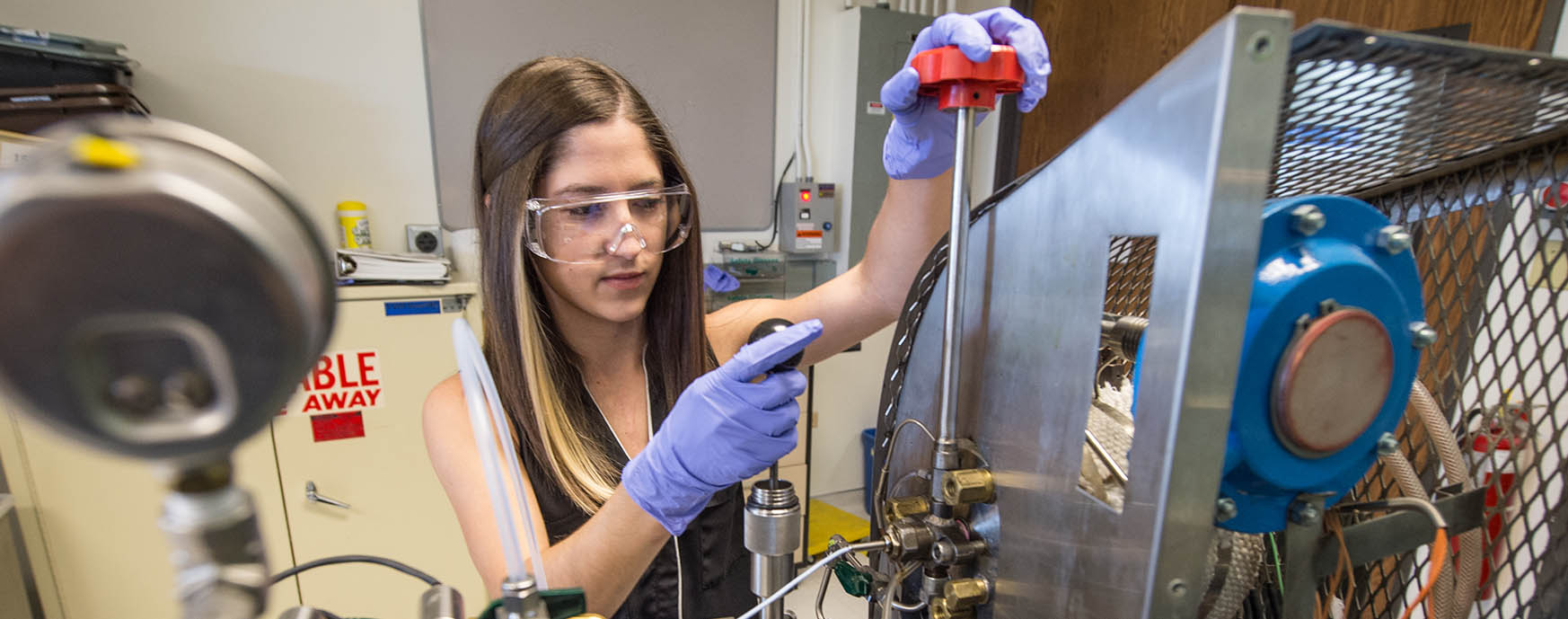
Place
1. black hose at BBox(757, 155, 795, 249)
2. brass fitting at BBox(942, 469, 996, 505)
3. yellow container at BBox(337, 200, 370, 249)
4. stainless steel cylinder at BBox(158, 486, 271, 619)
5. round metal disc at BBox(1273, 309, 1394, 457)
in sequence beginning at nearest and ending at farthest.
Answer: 1. stainless steel cylinder at BBox(158, 486, 271, 619)
2. round metal disc at BBox(1273, 309, 1394, 457)
3. brass fitting at BBox(942, 469, 996, 505)
4. yellow container at BBox(337, 200, 370, 249)
5. black hose at BBox(757, 155, 795, 249)

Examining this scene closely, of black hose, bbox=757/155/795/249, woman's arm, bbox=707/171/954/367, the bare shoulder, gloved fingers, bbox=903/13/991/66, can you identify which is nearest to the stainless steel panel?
gloved fingers, bbox=903/13/991/66

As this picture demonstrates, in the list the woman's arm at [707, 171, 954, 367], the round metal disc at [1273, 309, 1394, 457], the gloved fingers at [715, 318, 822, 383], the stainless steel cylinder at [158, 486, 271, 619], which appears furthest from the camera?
the woman's arm at [707, 171, 954, 367]

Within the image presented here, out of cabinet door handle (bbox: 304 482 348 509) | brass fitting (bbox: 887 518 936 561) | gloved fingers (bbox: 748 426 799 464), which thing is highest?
gloved fingers (bbox: 748 426 799 464)

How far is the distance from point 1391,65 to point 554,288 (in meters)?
0.99

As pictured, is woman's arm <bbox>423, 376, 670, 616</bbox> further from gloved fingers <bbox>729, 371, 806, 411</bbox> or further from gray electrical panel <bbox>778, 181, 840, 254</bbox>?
gray electrical panel <bbox>778, 181, 840, 254</bbox>

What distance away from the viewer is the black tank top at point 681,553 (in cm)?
98

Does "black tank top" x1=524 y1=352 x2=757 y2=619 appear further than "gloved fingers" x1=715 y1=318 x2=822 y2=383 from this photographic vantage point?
Yes

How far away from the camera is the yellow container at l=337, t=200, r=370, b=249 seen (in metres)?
2.12

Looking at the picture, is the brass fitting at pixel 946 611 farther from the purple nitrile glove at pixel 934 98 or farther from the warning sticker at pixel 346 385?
the warning sticker at pixel 346 385

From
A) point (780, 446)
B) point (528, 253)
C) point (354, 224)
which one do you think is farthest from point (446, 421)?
point (354, 224)

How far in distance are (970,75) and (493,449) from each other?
46 centimetres

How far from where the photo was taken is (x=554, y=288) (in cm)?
104

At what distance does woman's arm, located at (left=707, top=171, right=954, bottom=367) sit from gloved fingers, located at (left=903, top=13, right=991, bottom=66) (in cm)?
25

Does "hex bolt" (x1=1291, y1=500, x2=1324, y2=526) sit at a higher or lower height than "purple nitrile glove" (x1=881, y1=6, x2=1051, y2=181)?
lower
